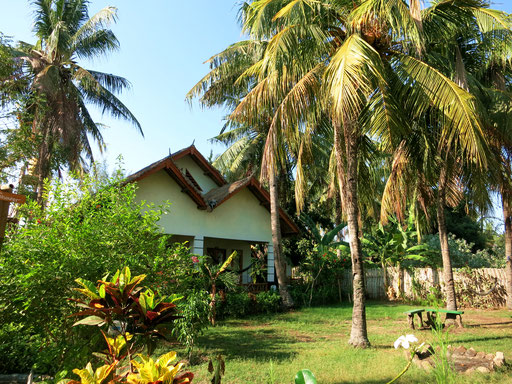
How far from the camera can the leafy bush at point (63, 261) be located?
154 inches

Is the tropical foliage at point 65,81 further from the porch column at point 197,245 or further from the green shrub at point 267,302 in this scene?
the green shrub at point 267,302

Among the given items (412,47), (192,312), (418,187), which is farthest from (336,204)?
(192,312)

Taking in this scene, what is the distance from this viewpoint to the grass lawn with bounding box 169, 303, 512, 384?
5.58m

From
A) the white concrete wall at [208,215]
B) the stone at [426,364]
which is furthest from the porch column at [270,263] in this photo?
the stone at [426,364]

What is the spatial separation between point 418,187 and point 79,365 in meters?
10.7

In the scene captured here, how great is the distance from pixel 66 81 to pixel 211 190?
8769 millimetres

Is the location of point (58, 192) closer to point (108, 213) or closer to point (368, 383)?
point (108, 213)

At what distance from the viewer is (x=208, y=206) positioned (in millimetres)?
13430

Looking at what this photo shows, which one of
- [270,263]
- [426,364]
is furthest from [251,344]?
[270,263]

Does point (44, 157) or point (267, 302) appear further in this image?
point (44, 157)

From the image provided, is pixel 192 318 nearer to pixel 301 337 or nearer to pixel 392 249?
pixel 301 337

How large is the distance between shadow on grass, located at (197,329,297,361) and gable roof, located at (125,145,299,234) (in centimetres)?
521

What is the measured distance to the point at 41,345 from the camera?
14.0 ft

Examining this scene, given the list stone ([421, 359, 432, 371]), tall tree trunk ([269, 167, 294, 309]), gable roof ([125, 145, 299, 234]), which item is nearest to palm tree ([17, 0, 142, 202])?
gable roof ([125, 145, 299, 234])
